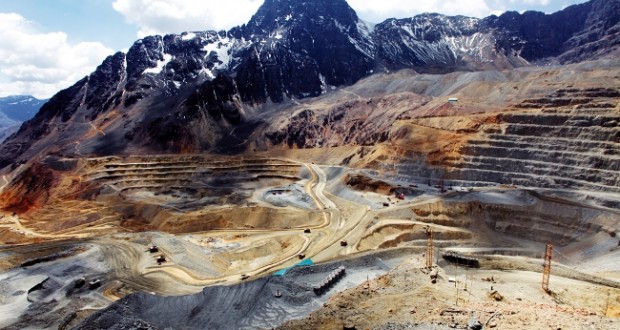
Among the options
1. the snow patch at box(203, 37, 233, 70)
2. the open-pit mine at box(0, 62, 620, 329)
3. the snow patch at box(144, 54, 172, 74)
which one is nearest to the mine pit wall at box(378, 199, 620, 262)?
the open-pit mine at box(0, 62, 620, 329)

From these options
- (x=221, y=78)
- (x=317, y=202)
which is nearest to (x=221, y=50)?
(x=221, y=78)

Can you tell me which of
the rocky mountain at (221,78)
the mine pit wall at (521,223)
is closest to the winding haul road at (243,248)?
the mine pit wall at (521,223)

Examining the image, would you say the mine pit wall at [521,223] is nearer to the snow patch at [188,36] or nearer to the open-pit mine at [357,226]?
the open-pit mine at [357,226]

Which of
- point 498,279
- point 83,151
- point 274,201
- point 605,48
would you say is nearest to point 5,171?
point 83,151

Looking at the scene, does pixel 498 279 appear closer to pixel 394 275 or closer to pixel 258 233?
pixel 394 275

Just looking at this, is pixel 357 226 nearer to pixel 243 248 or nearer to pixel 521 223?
pixel 243 248

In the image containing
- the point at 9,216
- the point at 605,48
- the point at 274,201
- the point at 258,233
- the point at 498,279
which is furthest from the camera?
the point at 605,48
